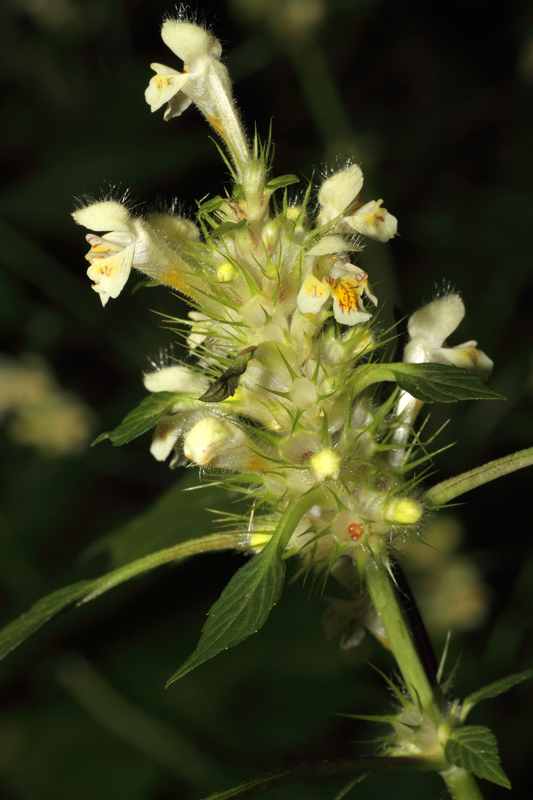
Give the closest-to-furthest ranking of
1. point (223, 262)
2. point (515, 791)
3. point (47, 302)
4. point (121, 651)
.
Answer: point (223, 262)
point (515, 791)
point (121, 651)
point (47, 302)

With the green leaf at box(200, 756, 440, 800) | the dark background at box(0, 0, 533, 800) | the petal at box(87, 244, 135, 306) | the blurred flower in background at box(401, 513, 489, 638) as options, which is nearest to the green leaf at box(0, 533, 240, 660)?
the green leaf at box(200, 756, 440, 800)

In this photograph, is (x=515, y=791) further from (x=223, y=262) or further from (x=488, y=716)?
(x=223, y=262)

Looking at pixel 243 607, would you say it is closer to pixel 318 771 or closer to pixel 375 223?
pixel 318 771

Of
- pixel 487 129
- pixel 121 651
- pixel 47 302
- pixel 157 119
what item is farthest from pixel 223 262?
pixel 487 129

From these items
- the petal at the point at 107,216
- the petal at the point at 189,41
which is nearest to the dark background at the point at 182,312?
the petal at the point at 189,41

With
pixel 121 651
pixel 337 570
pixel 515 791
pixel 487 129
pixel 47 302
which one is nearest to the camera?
pixel 337 570

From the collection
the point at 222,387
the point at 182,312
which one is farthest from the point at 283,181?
the point at 182,312

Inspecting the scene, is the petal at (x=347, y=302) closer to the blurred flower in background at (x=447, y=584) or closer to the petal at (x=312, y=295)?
the petal at (x=312, y=295)

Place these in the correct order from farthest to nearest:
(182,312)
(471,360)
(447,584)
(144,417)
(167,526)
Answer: (182,312), (447,584), (167,526), (471,360), (144,417)
